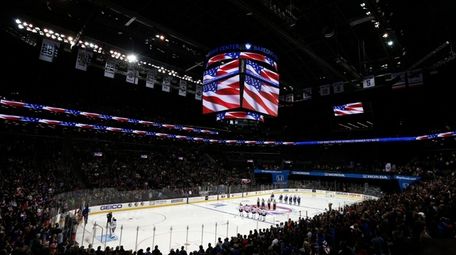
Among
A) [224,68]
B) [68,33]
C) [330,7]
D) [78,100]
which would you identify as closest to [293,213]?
[224,68]

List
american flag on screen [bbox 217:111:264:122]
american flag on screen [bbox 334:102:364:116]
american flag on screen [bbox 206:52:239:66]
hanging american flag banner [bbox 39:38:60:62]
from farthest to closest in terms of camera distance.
Answer: american flag on screen [bbox 334:102:364:116] → american flag on screen [bbox 217:111:264:122] → american flag on screen [bbox 206:52:239:66] → hanging american flag banner [bbox 39:38:60:62]

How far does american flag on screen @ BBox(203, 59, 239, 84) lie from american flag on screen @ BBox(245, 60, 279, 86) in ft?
2.31

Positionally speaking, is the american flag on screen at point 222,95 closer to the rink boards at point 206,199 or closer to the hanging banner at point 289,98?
the rink boards at point 206,199

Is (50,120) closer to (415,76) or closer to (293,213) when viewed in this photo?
(293,213)

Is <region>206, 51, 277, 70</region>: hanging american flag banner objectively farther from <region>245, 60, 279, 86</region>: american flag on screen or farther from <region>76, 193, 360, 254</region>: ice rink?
<region>76, 193, 360, 254</region>: ice rink

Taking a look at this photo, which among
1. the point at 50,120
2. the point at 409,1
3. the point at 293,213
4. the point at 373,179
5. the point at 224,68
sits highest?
the point at 409,1

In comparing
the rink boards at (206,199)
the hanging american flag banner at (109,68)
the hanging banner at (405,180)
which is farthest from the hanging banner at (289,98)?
the hanging american flag banner at (109,68)

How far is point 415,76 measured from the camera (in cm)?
1930

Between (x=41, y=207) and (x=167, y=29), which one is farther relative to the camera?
(x=167, y=29)

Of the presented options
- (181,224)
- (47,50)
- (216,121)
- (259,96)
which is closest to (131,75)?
(47,50)

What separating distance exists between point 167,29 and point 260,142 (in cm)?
3638

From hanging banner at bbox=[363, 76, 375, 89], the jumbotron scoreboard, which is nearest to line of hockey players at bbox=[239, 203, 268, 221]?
the jumbotron scoreboard

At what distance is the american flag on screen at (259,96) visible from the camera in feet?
50.2

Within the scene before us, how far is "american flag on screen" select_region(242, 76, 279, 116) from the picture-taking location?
15.3m
